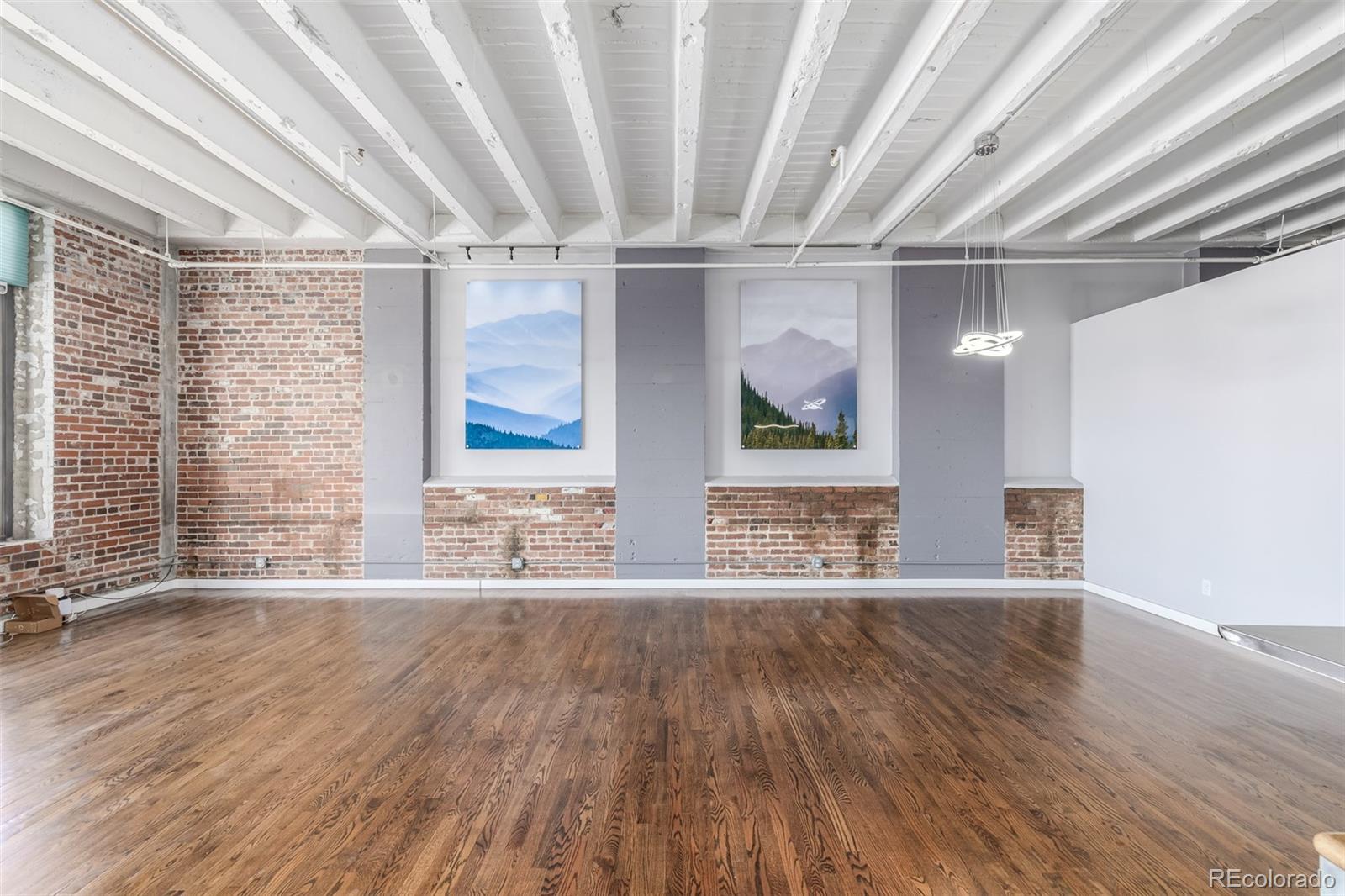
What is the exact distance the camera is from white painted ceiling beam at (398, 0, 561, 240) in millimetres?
2584

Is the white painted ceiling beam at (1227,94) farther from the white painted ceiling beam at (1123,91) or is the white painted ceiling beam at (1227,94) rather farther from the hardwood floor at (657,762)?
the hardwood floor at (657,762)

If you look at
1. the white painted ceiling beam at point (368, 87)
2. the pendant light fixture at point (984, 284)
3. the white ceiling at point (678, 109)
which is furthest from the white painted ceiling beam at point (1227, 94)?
the white painted ceiling beam at point (368, 87)

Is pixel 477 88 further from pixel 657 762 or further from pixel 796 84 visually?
pixel 657 762

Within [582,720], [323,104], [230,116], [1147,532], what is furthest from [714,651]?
[230,116]

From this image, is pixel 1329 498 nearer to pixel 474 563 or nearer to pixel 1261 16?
pixel 1261 16

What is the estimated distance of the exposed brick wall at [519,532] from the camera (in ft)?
18.3

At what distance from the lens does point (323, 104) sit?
356cm

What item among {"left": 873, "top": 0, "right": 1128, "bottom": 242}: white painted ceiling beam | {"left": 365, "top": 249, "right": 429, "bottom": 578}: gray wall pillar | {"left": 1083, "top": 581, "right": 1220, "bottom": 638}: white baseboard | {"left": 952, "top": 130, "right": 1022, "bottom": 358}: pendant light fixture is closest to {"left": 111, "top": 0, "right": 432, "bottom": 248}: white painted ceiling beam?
{"left": 365, "top": 249, "right": 429, "bottom": 578}: gray wall pillar

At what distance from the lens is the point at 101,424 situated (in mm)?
4895

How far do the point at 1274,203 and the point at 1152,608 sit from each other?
11.0 feet

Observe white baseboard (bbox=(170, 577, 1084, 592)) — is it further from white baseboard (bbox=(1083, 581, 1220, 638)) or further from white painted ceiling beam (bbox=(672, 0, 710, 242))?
white painted ceiling beam (bbox=(672, 0, 710, 242))

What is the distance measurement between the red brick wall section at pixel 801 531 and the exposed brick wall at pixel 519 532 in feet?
3.68

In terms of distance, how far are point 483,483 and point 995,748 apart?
4687 millimetres

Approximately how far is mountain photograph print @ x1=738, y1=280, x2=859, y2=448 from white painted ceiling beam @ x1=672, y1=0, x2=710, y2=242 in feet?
5.75
